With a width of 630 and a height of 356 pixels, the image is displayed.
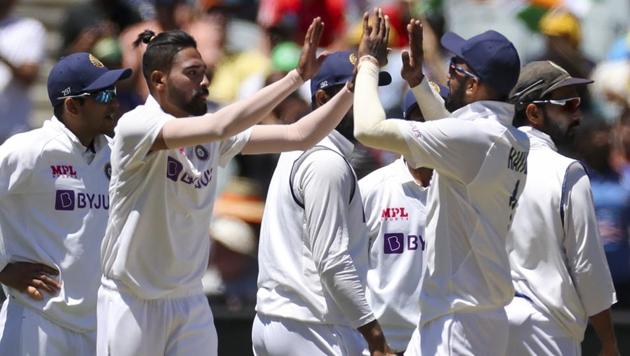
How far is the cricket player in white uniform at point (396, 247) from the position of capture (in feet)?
24.8

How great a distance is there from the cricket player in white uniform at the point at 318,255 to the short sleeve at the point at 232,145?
226mm

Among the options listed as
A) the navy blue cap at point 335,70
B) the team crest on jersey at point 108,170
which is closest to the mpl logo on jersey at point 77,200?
the team crest on jersey at point 108,170

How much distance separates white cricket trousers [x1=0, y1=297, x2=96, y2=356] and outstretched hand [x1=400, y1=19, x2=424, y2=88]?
2.09 meters

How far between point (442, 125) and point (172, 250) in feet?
4.33

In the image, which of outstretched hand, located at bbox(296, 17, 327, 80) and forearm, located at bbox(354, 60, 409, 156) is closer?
forearm, located at bbox(354, 60, 409, 156)

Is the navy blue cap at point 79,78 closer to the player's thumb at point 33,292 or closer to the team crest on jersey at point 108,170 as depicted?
the team crest on jersey at point 108,170

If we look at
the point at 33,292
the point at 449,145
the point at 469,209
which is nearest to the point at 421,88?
the point at 449,145

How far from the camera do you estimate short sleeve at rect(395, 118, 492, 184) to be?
6211mm

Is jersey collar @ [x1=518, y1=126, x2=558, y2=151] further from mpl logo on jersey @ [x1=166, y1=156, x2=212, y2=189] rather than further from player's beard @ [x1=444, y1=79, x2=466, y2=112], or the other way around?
mpl logo on jersey @ [x1=166, y1=156, x2=212, y2=189]

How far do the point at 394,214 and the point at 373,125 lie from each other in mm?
1458

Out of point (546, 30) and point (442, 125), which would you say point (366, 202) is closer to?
point (442, 125)

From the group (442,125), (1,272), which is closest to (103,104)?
(1,272)

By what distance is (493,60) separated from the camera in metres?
6.45

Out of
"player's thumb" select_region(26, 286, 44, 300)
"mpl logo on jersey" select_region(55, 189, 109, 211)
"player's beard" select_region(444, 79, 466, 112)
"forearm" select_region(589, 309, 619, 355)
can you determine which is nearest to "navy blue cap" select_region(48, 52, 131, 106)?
"mpl logo on jersey" select_region(55, 189, 109, 211)
